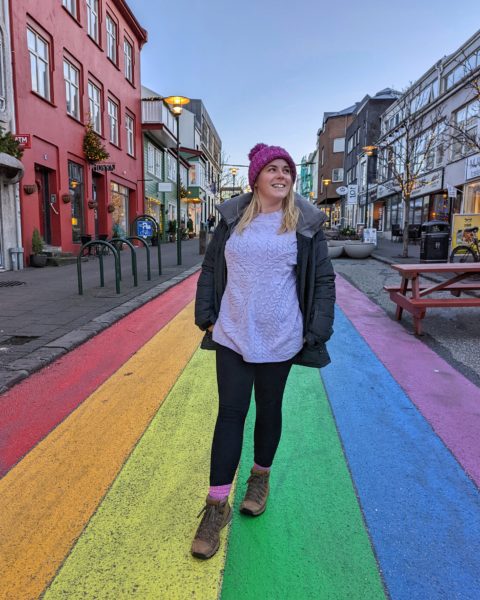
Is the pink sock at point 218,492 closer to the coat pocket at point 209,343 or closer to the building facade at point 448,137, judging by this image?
the coat pocket at point 209,343

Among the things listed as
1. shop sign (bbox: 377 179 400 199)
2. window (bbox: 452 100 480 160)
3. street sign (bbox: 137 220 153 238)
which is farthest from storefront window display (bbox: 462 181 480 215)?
street sign (bbox: 137 220 153 238)

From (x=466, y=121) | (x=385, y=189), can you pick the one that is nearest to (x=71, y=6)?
(x=466, y=121)

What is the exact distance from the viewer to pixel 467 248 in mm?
12984

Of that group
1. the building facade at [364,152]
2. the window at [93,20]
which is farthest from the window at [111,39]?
the building facade at [364,152]

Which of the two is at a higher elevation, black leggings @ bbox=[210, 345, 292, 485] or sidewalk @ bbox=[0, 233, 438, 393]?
black leggings @ bbox=[210, 345, 292, 485]

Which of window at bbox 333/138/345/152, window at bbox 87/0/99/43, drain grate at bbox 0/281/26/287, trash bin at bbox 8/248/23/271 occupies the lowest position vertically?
drain grate at bbox 0/281/26/287

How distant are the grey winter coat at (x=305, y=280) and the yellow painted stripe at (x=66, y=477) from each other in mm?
1076

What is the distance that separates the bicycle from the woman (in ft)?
39.0

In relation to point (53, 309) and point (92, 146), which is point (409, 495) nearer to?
point (53, 309)

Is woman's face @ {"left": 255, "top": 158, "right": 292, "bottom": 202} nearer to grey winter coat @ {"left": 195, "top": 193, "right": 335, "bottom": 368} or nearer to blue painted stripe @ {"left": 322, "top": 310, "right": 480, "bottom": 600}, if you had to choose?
grey winter coat @ {"left": 195, "top": 193, "right": 335, "bottom": 368}

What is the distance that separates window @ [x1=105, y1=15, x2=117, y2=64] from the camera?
2036cm

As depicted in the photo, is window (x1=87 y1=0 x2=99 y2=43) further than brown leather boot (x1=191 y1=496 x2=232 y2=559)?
Yes

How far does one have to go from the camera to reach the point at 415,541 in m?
2.15

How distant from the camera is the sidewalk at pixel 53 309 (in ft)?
15.5
